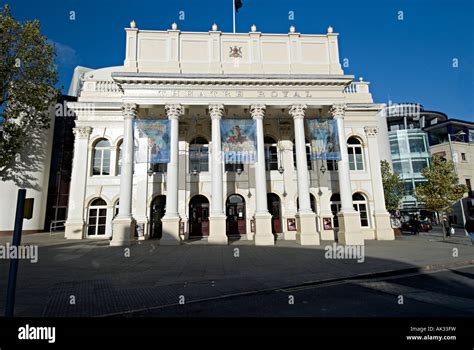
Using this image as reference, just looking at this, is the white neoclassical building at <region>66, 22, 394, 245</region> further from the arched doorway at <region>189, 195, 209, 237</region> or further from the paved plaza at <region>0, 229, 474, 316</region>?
the paved plaza at <region>0, 229, 474, 316</region>

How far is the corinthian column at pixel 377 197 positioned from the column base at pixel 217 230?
12.1m

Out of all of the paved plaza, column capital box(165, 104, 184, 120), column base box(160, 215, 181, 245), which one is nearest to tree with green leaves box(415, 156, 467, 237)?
the paved plaza

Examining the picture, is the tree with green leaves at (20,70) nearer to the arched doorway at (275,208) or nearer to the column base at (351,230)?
the arched doorway at (275,208)

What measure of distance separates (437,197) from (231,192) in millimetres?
15422

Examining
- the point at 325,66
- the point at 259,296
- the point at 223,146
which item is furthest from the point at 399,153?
the point at 259,296

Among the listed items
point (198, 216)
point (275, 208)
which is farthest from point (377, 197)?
point (198, 216)

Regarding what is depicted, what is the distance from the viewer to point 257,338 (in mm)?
3135

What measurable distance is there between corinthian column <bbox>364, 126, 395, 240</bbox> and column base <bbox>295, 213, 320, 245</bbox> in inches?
266

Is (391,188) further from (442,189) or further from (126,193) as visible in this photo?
(126,193)

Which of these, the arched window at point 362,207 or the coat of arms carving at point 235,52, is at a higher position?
the coat of arms carving at point 235,52

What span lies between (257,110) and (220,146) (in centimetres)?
356

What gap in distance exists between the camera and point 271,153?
2261 centimetres

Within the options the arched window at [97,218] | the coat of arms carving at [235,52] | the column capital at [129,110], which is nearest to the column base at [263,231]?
the column capital at [129,110]

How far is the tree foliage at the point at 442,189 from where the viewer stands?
65.8 ft
